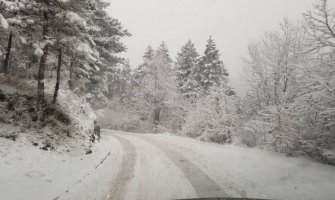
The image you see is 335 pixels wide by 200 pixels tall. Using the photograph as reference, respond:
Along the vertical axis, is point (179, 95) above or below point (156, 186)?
above

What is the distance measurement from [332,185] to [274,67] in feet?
38.0

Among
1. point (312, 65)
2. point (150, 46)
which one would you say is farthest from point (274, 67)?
point (150, 46)

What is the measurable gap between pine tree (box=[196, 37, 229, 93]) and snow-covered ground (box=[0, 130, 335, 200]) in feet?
85.4

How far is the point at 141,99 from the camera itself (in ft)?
137

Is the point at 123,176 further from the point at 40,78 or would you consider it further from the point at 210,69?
the point at 210,69

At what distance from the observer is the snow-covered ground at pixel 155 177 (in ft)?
29.2

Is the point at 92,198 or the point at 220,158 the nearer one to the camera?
the point at 92,198

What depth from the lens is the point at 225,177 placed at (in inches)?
443

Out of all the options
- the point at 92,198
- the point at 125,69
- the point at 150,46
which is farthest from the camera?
the point at 125,69

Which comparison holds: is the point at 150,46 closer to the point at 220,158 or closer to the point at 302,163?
the point at 220,158

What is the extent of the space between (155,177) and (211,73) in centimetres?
3055

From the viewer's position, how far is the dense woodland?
1230 centimetres

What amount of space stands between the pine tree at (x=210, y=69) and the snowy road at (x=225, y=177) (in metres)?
25.4

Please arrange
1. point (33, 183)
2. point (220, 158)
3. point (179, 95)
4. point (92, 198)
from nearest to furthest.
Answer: point (92, 198) < point (33, 183) < point (220, 158) < point (179, 95)
